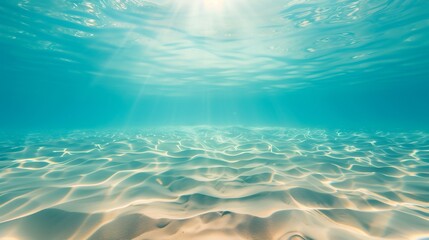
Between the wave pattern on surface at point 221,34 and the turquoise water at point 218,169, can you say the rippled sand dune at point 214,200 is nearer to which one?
the turquoise water at point 218,169

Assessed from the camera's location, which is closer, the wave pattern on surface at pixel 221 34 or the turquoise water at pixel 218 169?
the turquoise water at pixel 218 169

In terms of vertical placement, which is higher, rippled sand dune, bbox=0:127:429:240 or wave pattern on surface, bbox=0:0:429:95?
wave pattern on surface, bbox=0:0:429:95

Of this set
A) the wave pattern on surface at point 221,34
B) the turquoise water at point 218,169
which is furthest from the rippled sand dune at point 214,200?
the wave pattern on surface at point 221,34

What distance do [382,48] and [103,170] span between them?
2441 cm

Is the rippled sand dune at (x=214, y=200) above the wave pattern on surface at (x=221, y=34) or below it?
below

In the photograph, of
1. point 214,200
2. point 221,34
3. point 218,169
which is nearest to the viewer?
point 214,200

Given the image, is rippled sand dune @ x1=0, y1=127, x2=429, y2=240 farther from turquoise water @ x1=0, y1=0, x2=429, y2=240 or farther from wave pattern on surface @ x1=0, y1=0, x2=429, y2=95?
wave pattern on surface @ x1=0, y1=0, x2=429, y2=95

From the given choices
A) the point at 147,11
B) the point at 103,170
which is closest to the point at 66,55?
the point at 147,11

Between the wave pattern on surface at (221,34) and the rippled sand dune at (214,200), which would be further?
the wave pattern on surface at (221,34)

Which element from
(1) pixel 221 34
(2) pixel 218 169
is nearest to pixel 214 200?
(2) pixel 218 169

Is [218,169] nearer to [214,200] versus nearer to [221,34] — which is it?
[214,200]

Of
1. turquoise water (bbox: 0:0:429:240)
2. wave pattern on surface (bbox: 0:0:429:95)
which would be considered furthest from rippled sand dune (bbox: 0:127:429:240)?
wave pattern on surface (bbox: 0:0:429:95)

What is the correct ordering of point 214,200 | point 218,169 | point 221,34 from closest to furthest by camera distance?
point 214,200 → point 218,169 → point 221,34

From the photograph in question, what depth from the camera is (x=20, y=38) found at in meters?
20.6
